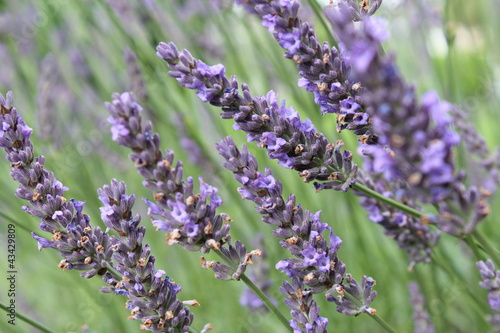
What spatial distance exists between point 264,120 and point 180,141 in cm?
134

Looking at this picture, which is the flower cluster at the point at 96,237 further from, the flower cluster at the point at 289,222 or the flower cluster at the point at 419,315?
the flower cluster at the point at 419,315

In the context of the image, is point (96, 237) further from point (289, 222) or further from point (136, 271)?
point (289, 222)

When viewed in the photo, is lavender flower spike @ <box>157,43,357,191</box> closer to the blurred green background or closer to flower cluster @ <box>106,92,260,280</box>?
flower cluster @ <box>106,92,260,280</box>

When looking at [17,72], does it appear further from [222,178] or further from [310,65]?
[310,65]

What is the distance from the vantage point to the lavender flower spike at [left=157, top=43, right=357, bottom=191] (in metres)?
0.91

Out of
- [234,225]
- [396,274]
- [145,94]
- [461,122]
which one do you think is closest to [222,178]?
[234,225]

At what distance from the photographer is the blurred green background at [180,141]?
196 centimetres

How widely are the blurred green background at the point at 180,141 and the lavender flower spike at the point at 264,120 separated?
790mm

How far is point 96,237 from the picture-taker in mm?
986

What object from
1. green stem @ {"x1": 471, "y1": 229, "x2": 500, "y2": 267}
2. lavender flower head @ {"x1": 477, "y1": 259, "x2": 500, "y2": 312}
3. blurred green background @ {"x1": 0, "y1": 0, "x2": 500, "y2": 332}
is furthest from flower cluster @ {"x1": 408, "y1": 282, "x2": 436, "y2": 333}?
green stem @ {"x1": 471, "y1": 229, "x2": 500, "y2": 267}

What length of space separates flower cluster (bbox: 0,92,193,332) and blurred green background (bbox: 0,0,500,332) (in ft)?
2.88

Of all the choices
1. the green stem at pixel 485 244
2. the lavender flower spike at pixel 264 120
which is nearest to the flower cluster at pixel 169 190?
the lavender flower spike at pixel 264 120

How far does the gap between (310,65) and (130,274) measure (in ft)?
1.54

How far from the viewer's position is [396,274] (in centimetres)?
206
